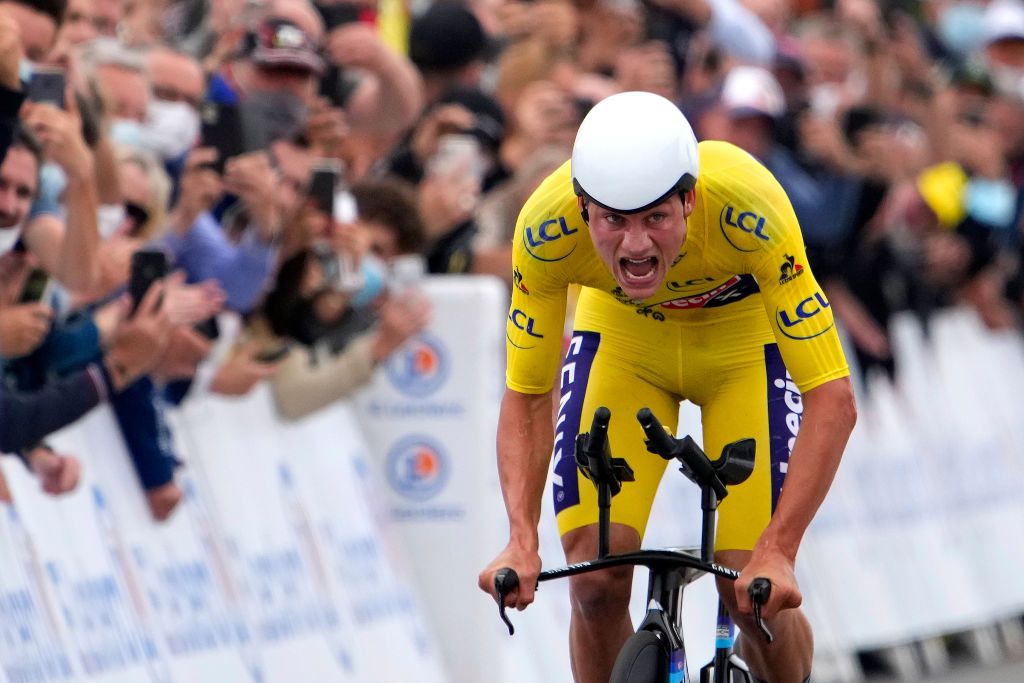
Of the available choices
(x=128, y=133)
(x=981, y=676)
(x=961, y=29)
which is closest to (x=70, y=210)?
(x=128, y=133)

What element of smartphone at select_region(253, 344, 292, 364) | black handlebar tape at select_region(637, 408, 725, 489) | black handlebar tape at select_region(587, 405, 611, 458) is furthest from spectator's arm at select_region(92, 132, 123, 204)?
black handlebar tape at select_region(637, 408, 725, 489)

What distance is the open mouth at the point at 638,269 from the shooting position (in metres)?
5.48

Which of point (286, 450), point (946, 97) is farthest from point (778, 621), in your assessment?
point (946, 97)

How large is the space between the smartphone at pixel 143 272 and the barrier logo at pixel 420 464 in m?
2.66

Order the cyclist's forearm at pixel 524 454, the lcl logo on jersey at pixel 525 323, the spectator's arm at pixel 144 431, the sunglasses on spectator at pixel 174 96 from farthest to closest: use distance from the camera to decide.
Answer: the sunglasses on spectator at pixel 174 96 → the spectator's arm at pixel 144 431 → the lcl logo on jersey at pixel 525 323 → the cyclist's forearm at pixel 524 454

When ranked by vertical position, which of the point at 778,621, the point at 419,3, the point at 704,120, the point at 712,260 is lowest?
the point at 778,621

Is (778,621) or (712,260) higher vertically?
(712,260)

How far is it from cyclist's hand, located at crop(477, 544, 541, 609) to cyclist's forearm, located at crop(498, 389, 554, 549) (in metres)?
0.10

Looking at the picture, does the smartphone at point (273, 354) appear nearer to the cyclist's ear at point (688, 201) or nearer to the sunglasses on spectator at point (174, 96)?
the sunglasses on spectator at point (174, 96)

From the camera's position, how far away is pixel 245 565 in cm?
828

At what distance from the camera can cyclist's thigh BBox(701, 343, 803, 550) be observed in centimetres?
618

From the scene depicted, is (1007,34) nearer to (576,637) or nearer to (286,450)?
(286,450)

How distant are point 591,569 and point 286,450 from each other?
3666 mm

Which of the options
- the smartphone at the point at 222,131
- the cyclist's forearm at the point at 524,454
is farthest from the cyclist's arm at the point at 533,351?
the smartphone at the point at 222,131
